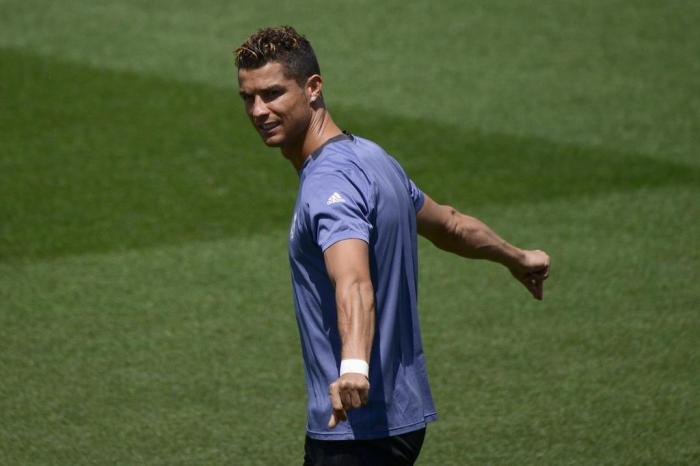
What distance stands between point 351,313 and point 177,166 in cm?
803

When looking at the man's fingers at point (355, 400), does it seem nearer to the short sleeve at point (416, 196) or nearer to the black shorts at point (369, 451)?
the black shorts at point (369, 451)

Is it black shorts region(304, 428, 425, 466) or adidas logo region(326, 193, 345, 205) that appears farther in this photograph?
black shorts region(304, 428, 425, 466)

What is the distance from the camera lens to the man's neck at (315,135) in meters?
4.44

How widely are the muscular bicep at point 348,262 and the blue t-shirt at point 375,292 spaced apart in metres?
0.15

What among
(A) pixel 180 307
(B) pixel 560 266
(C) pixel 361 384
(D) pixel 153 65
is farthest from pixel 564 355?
(D) pixel 153 65

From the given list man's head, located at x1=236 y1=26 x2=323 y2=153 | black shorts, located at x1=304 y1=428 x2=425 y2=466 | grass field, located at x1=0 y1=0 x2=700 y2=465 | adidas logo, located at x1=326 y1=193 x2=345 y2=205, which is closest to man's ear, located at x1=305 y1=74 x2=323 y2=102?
man's head, located at x1=236 y1=26 x2=323 y2=153

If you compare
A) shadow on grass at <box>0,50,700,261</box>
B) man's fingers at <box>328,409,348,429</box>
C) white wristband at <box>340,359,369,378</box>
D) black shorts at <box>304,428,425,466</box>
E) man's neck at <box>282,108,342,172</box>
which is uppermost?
shadow on grass at <box>0,50,700,261</box>

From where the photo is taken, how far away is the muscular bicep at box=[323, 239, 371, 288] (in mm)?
3982

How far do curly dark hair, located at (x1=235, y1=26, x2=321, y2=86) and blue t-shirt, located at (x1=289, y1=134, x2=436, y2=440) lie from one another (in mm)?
272

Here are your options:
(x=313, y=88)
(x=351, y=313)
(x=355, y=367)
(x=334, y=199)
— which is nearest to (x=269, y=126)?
(x=313, y=88)

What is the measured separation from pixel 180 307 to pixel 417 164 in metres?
3.71

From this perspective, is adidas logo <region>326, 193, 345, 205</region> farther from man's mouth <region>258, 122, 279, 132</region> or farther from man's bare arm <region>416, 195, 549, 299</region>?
man's bare arm <region>416, 195, 549, 299</region>

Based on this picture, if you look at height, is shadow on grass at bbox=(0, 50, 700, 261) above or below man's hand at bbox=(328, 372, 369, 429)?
above


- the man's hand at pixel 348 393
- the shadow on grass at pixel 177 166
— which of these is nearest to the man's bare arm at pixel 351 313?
the man's hand at pixel 348 393
